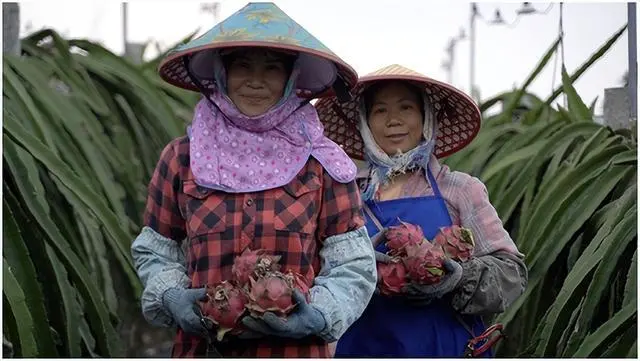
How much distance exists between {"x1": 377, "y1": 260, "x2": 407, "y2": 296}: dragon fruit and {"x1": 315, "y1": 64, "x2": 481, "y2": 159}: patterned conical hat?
1.17ft

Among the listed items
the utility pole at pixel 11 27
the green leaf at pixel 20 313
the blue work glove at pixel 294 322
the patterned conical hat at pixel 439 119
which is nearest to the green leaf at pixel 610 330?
the patterned conical hat at pixel 439 119

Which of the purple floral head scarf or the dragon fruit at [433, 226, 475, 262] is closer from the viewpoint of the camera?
the purple floral head scarf

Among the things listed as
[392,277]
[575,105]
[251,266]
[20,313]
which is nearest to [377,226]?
[392,277]

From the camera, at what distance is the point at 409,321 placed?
80.0 inches

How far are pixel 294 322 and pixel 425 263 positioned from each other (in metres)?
0.34

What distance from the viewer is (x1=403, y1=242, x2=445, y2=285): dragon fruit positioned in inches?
74.9

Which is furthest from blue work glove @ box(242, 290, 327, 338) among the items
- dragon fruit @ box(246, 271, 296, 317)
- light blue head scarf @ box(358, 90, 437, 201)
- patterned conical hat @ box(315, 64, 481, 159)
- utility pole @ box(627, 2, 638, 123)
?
utility pole @ box(627, 2, 638, 123)

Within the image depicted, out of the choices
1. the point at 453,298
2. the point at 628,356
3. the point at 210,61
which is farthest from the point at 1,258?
the point at 628,356

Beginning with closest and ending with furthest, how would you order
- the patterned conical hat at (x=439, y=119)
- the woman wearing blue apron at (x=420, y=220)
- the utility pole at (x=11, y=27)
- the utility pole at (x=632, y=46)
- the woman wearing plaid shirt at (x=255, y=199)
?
the woman wearing plaid shirt at (x=255, y=199) < the woman wearing blue apron at (x=420, y=220) < the patterned conical hat at (x=439, y=119) < the utility pole at (x=632, y=46) < the utility pole at (x=11, y=27)

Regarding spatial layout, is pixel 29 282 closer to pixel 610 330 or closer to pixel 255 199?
pixel 255 199

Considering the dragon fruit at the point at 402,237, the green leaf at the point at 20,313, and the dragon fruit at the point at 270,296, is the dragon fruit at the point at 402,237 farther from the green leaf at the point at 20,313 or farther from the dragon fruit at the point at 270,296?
the green leaf at the point at 20,313

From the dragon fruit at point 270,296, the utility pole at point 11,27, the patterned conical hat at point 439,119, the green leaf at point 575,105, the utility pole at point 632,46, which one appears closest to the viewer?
the dragon fruit at point 270,296

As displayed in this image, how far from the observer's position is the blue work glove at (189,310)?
1688 millimetres

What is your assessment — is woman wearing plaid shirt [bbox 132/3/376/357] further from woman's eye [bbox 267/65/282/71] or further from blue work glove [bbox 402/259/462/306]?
blue work glove [bbox 402/259/462/306]
